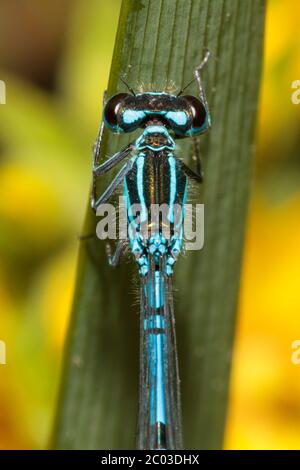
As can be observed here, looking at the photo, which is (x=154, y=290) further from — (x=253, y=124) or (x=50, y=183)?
(x=50, y=183)

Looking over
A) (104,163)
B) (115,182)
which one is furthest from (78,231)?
(104,163)

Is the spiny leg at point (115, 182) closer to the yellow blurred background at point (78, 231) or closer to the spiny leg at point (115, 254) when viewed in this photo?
the spiny leg at point (115, 254)

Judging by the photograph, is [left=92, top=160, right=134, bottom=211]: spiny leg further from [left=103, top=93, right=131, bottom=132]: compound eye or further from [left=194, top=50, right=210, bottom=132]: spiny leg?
[left=194, top=50, right=210, bottom=132]: spiny leg

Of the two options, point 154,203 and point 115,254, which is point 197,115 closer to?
point 154,203

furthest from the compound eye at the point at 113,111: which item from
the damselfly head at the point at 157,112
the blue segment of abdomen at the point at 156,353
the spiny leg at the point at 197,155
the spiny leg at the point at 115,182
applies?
the blue segment of abdomen at the point at 156,353

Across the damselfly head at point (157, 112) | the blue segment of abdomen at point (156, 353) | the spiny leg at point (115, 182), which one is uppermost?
the damselfly head at point (157, 112)
